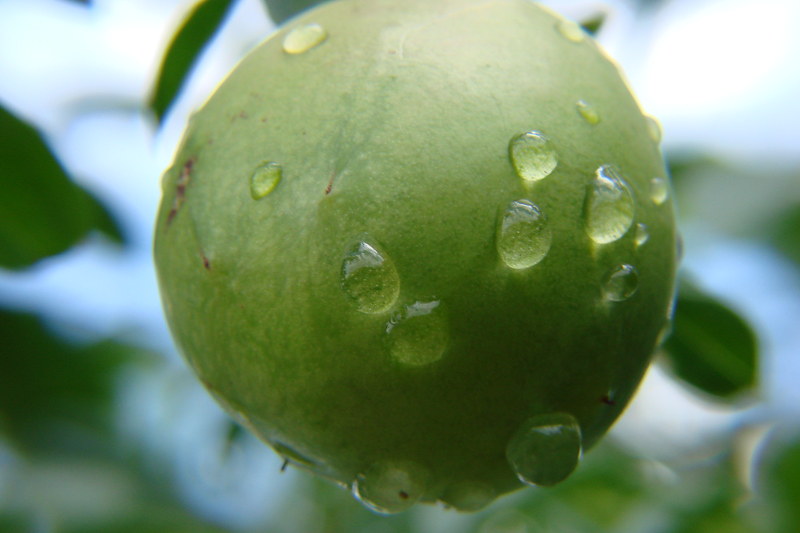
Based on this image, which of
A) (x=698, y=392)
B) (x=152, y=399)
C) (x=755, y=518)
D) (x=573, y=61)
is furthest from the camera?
(x=152, y=399)

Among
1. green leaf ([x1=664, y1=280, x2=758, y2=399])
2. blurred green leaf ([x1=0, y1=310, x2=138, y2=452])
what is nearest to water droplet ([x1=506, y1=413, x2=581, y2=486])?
green leaf ([x1=664, y1=280, x2=758, y2=399])

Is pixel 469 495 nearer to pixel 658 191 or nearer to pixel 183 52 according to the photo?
pixel 658 191

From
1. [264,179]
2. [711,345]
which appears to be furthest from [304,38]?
[711,345]

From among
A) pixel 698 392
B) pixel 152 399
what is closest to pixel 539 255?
pixel 698 392

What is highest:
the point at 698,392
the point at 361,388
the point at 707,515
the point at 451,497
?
the point at 361,388

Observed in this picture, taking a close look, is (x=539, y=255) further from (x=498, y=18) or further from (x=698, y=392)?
(x=698, y=392)

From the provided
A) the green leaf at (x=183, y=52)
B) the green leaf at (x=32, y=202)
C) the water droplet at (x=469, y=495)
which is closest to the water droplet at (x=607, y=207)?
the water droplet at (x=469, y=495)

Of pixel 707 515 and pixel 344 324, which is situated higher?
pixel 344 324
